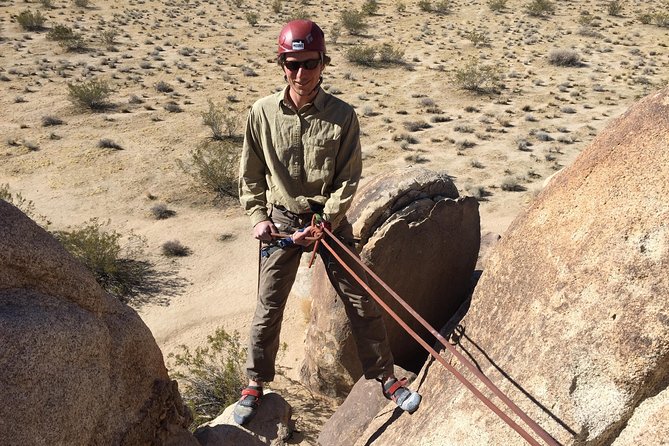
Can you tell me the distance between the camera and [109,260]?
768cm

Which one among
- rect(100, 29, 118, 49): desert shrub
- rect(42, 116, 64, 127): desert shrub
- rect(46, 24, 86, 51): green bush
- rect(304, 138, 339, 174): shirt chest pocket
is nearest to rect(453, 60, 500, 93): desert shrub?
rect(42, 116, 64, 127): desert shrub

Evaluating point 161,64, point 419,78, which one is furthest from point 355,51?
point 161,64

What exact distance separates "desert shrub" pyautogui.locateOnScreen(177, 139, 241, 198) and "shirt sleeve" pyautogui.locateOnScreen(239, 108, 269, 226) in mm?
6811

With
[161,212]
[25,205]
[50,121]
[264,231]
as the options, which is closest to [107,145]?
[50,121]

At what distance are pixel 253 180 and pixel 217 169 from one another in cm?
734

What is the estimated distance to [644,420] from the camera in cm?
219

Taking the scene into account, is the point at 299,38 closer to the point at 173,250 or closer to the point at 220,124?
the point at 173,250

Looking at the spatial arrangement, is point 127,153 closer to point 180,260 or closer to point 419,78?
point 180,260

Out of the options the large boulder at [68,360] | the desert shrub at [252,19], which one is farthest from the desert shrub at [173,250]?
the desert shrub at [252,19]

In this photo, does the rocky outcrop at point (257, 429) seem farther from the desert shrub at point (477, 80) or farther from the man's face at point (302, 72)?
the desert shrub at point (477, 80)

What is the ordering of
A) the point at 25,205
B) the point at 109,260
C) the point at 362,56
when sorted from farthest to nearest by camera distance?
the point at 362,56, the point at 25,205, the point at 109,260

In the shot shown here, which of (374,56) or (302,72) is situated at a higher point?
(302,72)

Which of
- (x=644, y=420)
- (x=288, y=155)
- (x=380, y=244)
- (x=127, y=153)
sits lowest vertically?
(x=127, y=153)

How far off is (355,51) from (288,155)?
16858 millimetres
